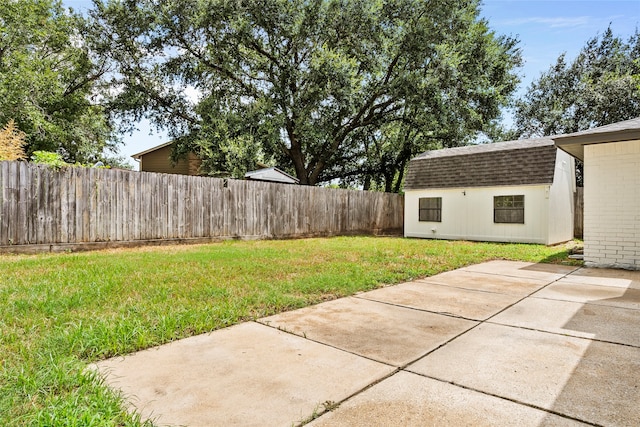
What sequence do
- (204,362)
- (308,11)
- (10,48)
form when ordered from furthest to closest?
1. (10,48)
2. (308,11)
3. (204,362)

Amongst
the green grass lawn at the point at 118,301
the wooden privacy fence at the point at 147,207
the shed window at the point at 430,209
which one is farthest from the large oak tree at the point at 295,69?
the green grass lawn at the point at 118,301

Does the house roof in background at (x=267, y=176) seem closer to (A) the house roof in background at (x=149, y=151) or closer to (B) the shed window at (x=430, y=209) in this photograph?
(B) the shed window at (x=430, y=209)

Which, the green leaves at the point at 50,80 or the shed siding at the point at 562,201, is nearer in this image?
the shed siding at the point at 562,201

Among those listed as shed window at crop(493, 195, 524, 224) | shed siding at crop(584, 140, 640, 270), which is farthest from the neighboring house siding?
shed siding at crop(584, 140, 640, 270)

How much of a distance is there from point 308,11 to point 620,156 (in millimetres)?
13560

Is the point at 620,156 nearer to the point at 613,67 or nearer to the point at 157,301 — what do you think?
the point at 157,301

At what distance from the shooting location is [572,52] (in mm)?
20031

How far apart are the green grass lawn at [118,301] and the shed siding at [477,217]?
5.42 meters

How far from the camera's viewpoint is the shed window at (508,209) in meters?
11.7

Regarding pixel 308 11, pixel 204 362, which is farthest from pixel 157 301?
pixel 308 11

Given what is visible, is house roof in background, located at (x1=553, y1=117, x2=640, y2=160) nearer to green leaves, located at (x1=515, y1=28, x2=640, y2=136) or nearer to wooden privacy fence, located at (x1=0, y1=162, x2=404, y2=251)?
wooden privacy fence, located at (x1=0, y1=162, x2=404, y2=251)

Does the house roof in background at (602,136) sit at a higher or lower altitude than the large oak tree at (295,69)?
lower

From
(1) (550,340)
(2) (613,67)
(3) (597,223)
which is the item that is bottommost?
(1) (550,340)

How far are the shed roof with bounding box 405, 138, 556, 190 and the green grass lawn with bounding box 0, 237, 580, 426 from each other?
5891 millimetres
